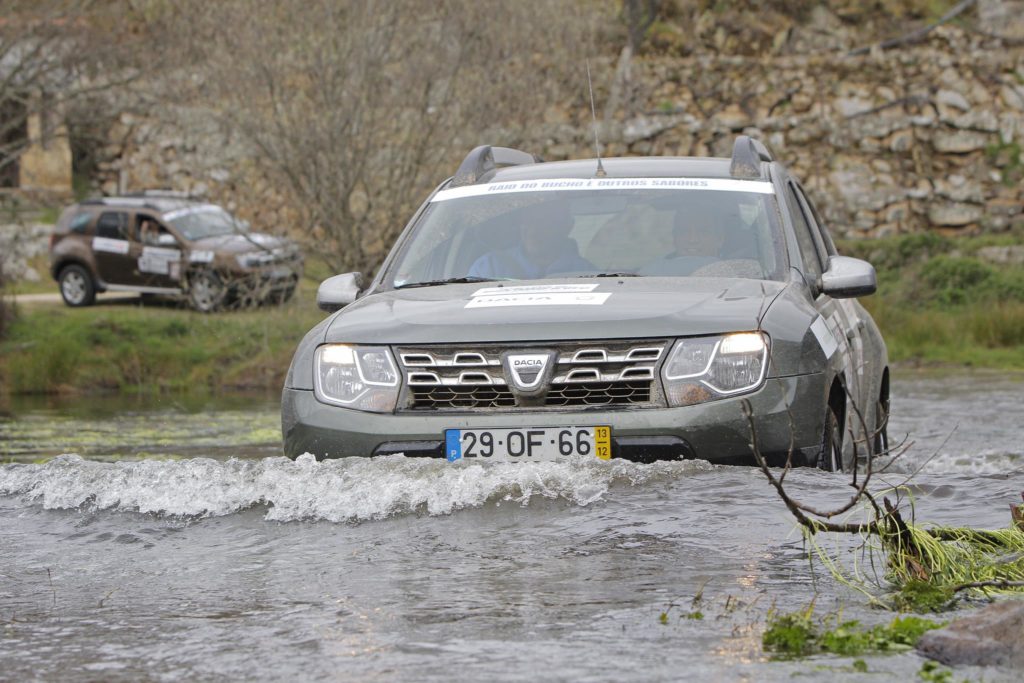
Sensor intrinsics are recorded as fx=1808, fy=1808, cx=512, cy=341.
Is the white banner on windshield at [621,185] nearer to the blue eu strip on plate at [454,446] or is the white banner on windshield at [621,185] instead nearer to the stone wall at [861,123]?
the blue eu strip on plate at [454,446]

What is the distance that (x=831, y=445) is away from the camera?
7.11 meters

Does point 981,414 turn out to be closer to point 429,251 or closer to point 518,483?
point 429,251

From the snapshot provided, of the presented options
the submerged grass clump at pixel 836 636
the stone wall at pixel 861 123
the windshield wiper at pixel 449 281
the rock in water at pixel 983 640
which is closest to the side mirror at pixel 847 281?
the windshield wiper at pixel 449 281

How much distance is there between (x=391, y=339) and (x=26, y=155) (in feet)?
101

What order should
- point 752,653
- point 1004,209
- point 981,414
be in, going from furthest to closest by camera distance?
point 1004,209
point 981,414
point 752,653

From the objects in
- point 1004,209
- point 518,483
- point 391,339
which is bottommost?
point 1004,209

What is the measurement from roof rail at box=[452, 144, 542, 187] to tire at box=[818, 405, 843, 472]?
2277 millimetres

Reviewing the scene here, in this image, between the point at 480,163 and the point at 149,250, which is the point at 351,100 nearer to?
the point at 149,250

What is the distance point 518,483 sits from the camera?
6.49m

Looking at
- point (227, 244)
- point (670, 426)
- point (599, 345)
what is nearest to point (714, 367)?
point (670, 426)

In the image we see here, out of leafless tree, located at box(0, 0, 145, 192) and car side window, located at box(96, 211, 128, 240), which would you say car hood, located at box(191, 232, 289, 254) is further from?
leafless tree, located at box(0, 0, 145, 192)

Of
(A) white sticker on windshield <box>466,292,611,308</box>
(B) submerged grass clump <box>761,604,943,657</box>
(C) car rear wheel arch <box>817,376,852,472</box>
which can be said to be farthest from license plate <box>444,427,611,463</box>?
(B) submerged grass clump <box>761,604,943,657</box>

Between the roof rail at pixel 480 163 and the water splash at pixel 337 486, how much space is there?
2.08 m

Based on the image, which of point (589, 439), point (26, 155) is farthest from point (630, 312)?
point (26, 155)
